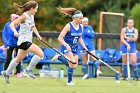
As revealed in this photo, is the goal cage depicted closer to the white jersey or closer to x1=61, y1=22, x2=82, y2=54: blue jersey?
x1=61, y1=22, x2=82, y2=54: blue jersey

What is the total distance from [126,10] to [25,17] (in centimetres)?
2752

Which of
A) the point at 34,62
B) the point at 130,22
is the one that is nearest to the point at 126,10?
the point at 130,22

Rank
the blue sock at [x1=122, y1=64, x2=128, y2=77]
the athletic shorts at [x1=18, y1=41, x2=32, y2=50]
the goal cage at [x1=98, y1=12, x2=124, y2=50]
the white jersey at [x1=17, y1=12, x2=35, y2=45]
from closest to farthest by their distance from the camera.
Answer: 1. the athletic shorts at [x1=18, y1=41, x2=32, y2=50]
2. the white jersey at [x1=17, y1=12, x2=35, y2=45]
3. the blue sock at [x1=122, y1=64, x2=128, y2=77]
4. the goal cage at [x1=98, y1=12, x2=124, y2=50]

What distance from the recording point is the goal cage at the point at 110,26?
28.2 m

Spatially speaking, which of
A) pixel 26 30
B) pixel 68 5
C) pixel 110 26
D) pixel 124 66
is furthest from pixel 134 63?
pixel 68 5

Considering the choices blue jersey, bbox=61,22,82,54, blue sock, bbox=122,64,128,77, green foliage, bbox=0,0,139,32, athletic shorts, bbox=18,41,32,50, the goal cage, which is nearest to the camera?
athletic shorts, bbox=18,41,32,50

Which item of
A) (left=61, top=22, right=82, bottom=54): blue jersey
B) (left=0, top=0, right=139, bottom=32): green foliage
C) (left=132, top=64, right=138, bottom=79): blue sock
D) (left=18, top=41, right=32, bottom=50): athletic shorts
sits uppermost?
(left=0, top=0, right=139, bottom=32): green foliage

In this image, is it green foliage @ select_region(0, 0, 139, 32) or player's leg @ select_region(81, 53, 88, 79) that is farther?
green foliage @ select_region(0, 0, 139, 32)

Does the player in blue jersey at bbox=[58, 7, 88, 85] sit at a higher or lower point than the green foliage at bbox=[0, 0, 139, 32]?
lower

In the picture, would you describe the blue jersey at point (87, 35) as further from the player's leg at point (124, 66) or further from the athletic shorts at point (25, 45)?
the athletic shorts at point (25, 45)

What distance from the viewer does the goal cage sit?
2825 cm

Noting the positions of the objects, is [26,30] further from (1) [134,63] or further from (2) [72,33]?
(1) [134,63]

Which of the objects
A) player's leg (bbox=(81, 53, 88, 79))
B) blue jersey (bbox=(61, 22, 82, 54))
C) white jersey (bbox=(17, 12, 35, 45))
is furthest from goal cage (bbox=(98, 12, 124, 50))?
white jersey (bbox=(17, 12, 35, 45))

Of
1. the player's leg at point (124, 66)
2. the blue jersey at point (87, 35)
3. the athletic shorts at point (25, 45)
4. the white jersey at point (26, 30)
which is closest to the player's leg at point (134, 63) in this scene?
the player's leg at point (124, 66)
